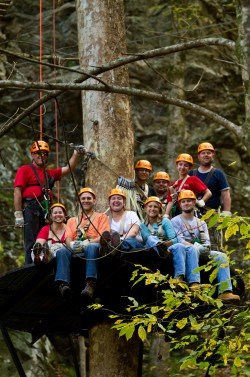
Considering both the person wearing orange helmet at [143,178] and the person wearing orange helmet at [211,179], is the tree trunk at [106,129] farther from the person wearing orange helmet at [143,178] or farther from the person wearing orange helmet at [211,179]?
the person wearing orange helmet at [211,179]

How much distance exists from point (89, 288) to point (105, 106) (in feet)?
7.79

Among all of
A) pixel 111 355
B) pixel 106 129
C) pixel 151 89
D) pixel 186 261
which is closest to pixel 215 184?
pixel 106 129

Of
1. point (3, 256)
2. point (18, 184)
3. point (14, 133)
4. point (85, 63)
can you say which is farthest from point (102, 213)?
point (14, 133)

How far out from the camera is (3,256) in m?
15.1

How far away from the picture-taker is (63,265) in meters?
8.05

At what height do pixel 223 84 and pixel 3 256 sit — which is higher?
pixel 223 84

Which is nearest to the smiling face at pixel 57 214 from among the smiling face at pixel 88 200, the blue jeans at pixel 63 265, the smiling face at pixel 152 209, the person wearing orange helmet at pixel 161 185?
the smiling face at pixel 88 200

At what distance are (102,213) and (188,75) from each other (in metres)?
10.8

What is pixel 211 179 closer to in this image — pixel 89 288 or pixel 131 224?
pixel 131 224

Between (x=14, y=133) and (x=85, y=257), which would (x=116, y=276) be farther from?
(x=14, y=133)

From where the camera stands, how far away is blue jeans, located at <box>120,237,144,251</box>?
8.02 meters

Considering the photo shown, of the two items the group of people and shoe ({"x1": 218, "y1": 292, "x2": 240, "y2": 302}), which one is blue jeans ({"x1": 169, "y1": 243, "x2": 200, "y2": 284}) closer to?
the group of people

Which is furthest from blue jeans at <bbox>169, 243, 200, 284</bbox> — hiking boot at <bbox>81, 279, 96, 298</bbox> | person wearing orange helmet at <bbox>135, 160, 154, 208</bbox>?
person wearing orange helmet at <bbox>135, 160, 154, 208</bbox>

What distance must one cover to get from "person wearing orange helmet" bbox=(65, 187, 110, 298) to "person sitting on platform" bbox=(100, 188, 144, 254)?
14 centimetres
